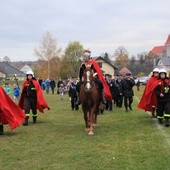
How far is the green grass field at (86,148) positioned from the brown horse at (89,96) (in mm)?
427

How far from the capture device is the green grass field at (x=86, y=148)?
8.48m

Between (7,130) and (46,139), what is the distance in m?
2.77

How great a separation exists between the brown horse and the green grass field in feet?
1.40

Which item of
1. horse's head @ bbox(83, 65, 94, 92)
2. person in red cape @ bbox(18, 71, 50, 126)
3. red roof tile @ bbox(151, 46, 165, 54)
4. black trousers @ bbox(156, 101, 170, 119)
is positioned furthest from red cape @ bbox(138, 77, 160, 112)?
red roof tile @ bbox(151, 46, 165, 54)

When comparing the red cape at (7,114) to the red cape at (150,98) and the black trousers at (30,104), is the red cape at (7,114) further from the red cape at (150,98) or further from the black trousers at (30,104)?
the red cape at (150,98)

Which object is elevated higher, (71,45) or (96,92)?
(71,45)

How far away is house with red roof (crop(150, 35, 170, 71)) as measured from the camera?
104 meters

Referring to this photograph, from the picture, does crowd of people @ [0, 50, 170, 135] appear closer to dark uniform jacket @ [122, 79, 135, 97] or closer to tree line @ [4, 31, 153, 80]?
dark uniform jacket @ [122, 79, 135, 97]

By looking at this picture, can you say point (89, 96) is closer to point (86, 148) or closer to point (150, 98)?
point (86, 148)

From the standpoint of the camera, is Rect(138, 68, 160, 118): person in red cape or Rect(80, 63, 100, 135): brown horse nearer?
Rect(80, 63, 100, 135): brown horse

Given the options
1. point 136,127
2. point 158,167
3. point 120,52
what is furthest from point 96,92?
point 120,52

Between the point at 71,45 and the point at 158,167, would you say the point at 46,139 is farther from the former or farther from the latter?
the point at 71,45

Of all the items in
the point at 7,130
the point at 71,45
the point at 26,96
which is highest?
the point at 71,45

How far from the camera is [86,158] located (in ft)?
29.8
